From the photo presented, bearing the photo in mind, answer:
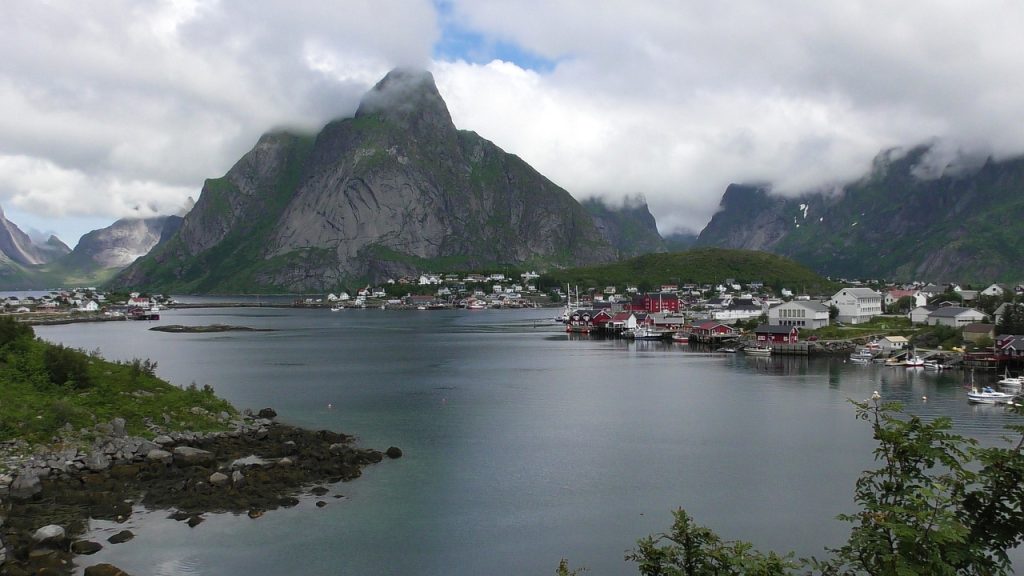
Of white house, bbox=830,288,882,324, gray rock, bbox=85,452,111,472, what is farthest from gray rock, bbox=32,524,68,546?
white house, bbox=830,288,882,324

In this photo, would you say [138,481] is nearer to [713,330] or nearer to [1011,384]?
[1011,384]

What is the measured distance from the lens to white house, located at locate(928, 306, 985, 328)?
165ft

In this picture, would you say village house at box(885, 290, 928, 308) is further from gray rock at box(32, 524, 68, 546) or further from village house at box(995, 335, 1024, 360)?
gray rock at box(32, 524, 68, 546)

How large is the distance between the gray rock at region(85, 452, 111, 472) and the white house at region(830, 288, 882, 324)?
57559 mm

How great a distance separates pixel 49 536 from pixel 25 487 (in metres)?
3.68

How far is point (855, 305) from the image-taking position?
61.8 meters

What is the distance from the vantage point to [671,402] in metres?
32.1

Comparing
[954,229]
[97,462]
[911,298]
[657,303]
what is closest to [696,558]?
[97,462]

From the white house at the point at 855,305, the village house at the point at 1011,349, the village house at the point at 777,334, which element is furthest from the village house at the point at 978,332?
the white house at the point at 855,305

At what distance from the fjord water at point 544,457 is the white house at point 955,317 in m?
13.0

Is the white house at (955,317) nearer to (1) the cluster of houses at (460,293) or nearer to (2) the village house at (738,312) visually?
(2) the village house at (738,312)

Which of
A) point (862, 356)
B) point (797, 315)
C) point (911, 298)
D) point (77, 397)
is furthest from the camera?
point (911, 298)

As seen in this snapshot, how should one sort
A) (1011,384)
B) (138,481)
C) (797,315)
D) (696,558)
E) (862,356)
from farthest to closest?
(797,315), (862,356), (1011,384), (138,481), (696,558)

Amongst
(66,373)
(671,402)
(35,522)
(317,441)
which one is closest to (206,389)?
(66,373)
